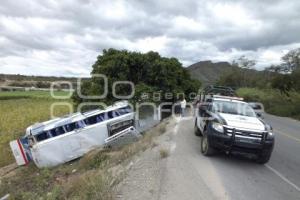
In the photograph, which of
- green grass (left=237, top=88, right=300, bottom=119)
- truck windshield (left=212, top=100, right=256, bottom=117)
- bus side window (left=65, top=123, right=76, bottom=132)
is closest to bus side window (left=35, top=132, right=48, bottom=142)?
bus side window (left=65, top=123, right=76, bottom=132)

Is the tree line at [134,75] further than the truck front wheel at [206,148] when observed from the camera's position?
Yes

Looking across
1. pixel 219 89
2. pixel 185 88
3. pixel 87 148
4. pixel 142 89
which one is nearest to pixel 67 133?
pixel 87 148

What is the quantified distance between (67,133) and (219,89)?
9848 millimetres

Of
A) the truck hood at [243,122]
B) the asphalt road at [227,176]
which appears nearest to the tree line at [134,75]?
the asphalt road at [227,176]

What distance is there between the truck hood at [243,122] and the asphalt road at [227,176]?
1.28 metres

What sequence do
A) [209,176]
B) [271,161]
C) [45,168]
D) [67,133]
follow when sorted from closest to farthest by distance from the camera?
[209,176]
[271,161]
[45,168]
[67,133]

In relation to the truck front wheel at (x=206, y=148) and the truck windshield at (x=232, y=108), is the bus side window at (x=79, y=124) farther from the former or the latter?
the truck front wheel at (x=206, y=148)

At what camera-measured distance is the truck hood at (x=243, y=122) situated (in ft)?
36.4

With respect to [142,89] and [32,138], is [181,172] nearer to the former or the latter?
[32,138]

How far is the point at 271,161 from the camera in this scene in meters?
12.2

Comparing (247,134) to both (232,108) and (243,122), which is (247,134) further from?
(232,108)

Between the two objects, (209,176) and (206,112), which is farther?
(206,112)

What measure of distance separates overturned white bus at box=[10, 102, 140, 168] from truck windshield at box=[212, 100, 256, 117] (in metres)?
8.85

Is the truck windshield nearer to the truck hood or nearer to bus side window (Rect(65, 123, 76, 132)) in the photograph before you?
the truck hood
